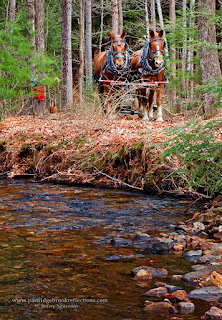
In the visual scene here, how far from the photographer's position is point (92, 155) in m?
8.68

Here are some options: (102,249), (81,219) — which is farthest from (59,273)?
(81,219)

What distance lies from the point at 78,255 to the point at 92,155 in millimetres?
4629

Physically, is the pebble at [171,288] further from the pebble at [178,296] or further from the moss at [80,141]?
the moss at [80,141]

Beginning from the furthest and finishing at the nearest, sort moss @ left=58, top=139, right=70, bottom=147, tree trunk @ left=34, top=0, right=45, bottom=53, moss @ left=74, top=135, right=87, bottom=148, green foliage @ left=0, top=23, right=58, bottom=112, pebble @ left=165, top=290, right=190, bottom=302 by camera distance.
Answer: tree trunk @ left=34, top=0, right=45, bottom=53 < green foliage @ left=0, top=23, right=58, bottom=112 < moss @ left=58, top=139, right=70, bottom=147 < moss @ left=74, top=135, right=87, bottom=148 < pebble @ left=165, top=290, right=190, bottom=302

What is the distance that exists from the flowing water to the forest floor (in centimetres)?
62

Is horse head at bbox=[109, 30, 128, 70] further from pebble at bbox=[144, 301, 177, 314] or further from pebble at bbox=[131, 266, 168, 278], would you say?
pebble at bbox=[144, 301, 177, 314]

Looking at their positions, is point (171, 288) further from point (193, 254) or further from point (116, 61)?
point (116, 61)

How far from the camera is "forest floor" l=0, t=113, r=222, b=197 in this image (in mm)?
7531

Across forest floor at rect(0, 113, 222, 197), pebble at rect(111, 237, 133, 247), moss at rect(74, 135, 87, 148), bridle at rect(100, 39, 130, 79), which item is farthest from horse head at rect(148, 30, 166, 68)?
pebble at rect(111, 237, 133, 247)

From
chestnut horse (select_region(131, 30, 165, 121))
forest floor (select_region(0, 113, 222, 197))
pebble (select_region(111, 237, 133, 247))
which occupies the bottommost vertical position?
pebble (select_region(111, 237, 133, 247))

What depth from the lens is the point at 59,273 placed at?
3676 mm

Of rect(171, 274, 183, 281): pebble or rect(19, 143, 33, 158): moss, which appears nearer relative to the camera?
rect(171, 274, 183, 281): pebble

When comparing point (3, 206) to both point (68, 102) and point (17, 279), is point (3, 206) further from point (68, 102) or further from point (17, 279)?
point (68, 102)

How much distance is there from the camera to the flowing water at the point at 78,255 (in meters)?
3.07
